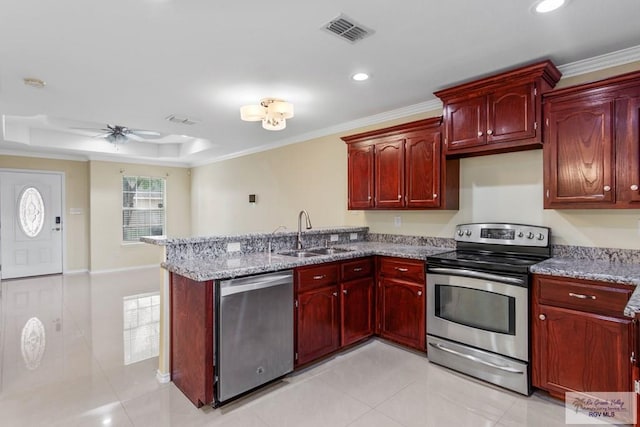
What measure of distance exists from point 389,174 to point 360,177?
405mm

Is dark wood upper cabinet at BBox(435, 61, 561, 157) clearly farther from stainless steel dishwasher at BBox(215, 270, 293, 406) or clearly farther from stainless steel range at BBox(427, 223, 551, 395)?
stainless steel dishwasher at BBox(215, 270, 293, 406)

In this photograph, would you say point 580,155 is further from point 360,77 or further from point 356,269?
point 356,269

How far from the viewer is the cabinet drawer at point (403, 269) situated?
121 inches

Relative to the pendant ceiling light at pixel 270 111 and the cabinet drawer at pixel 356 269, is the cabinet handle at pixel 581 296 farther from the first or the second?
the pendant ceiling light at pixel 270 111

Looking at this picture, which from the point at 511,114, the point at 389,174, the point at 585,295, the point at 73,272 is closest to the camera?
the point at 585,295

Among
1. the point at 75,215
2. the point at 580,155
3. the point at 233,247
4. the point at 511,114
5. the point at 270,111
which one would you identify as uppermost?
the point at 270,111

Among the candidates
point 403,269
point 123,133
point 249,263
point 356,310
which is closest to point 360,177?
point 403,269

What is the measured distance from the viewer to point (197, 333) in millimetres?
2312

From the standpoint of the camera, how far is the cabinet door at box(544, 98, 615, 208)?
7.95ft

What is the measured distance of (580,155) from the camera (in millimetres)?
2531

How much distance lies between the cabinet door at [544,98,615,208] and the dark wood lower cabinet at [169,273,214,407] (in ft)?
8.87

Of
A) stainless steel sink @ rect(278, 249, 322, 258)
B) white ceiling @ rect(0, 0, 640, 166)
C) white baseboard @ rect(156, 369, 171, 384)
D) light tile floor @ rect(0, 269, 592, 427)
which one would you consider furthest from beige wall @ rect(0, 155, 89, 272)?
stainless steel sink @ rect(278, 249, 322, 258)

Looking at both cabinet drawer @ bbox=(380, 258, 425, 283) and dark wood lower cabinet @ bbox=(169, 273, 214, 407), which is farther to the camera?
cabinet drawer @ bbox=(380, 258, 425, 283)

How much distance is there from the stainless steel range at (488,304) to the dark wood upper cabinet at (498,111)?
764 mm
